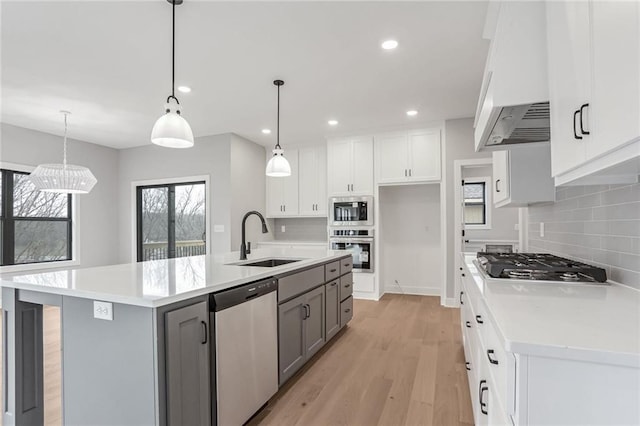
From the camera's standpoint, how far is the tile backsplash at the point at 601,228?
4.48ft

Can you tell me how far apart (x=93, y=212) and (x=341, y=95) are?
15.5 ft

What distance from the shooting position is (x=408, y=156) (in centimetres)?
484

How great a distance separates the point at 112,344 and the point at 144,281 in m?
0.35

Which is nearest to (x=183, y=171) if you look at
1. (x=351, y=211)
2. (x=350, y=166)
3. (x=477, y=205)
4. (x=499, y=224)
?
(x=350, y=166)

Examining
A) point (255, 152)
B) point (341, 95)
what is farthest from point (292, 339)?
point (255, 152)

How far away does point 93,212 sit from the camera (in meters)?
5.61

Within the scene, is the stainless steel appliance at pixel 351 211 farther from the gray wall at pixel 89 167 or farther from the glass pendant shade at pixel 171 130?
the gray wall at pixel 89 167

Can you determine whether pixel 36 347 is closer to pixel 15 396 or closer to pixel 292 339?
pixel 15 396

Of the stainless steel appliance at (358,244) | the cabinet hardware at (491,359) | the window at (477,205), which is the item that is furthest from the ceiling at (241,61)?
the cabinet hardware at (491,359)

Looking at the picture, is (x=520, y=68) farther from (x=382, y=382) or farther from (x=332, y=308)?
(x=332, y=308)

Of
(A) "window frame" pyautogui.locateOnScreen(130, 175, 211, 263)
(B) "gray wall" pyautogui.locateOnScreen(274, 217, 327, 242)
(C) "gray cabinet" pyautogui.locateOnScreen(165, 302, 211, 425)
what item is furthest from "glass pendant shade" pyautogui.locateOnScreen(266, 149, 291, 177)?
(B) "gray wall" pyautogui.locateOnScreen(274, 217, 327, 242)

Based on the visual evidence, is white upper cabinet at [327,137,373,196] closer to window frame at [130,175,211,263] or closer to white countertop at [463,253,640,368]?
window frame at [130,175,211,263]

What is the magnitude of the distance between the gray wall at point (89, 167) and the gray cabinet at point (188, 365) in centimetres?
483

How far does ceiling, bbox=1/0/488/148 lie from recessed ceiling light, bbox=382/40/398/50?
2.2 inches
